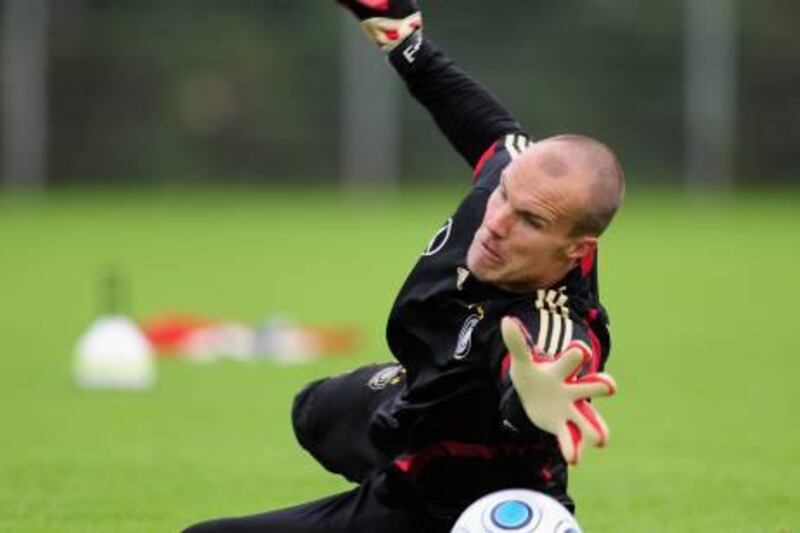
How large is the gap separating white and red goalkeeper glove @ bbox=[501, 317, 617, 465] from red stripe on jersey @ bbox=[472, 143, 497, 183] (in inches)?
40.4

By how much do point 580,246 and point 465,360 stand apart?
19.8 inches

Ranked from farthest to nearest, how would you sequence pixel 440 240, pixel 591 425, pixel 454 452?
pixel 440 240 → pixel 454 452 → pixel 591 425

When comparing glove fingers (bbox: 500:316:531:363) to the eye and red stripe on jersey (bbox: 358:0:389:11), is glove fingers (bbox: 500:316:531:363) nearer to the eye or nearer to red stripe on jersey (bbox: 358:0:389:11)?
the eye

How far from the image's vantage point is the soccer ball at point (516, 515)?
216 inches

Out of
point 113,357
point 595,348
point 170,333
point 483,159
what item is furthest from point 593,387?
point 170,333

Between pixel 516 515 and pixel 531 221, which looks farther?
pixel 516 515

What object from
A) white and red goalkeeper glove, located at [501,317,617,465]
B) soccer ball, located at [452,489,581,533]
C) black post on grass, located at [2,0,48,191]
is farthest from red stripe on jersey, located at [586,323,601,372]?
black post on grass, located at [2,0,48,191]

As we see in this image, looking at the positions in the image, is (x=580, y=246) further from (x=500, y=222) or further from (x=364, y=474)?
(x=364, y=474)

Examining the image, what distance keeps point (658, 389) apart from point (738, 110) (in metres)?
18.1

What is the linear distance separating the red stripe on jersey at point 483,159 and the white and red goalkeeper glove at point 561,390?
1.03 meters

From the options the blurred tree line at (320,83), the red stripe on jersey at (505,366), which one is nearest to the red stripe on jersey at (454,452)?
the red stripe on jersey at (505,366)

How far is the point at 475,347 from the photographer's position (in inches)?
219

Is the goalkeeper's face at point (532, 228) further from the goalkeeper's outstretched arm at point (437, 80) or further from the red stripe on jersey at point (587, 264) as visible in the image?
the goalkeeper's outstretched arm at point (437, 80)

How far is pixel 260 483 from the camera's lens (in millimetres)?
8414
